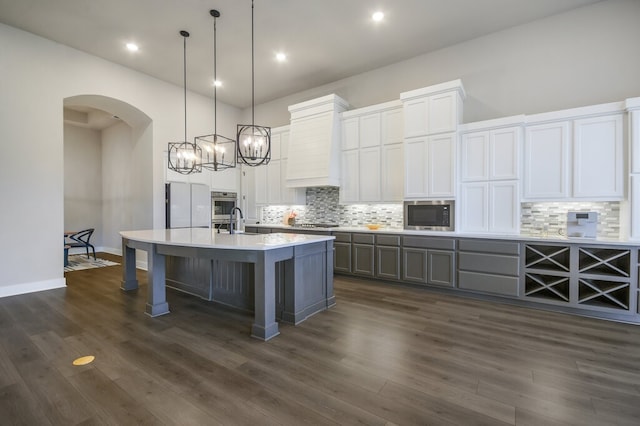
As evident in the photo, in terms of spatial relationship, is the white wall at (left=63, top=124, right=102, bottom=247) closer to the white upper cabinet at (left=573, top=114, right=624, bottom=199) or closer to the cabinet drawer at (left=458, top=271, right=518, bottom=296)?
the cabinet drawer at (left=458, top=271, right=518, bottom=296)

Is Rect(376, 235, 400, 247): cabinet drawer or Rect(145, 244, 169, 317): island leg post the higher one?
Rect(376, 235, 400, 247): cabinet drawer

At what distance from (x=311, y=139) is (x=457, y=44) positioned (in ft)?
9.56

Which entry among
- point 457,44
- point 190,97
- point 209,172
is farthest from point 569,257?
point 190,97

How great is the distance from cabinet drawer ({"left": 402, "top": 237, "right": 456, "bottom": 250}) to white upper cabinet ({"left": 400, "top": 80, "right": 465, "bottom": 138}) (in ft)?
5.31

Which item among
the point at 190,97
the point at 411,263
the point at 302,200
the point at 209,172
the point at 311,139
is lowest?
the point at 411,263

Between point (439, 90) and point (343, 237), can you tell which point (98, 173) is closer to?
point (343, 237)

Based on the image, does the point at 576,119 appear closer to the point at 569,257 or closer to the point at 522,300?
the point at 569,257

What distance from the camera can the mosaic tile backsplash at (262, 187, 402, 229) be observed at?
5.49m

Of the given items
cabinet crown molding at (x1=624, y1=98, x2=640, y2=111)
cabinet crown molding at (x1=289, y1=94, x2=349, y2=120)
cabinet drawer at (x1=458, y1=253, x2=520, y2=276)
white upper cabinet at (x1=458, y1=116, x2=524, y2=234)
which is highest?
cabinet crown molding at (x1=289, y1=94, x2=349, y2=120)

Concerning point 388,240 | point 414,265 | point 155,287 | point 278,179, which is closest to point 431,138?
point 388,240

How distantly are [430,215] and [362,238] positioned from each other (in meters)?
1.18

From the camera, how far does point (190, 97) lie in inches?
260

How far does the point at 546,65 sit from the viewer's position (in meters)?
4.15

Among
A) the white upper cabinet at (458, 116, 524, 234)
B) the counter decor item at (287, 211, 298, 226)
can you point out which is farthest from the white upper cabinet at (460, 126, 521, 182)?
the counter decor item at (287, 211, 298, 226)
